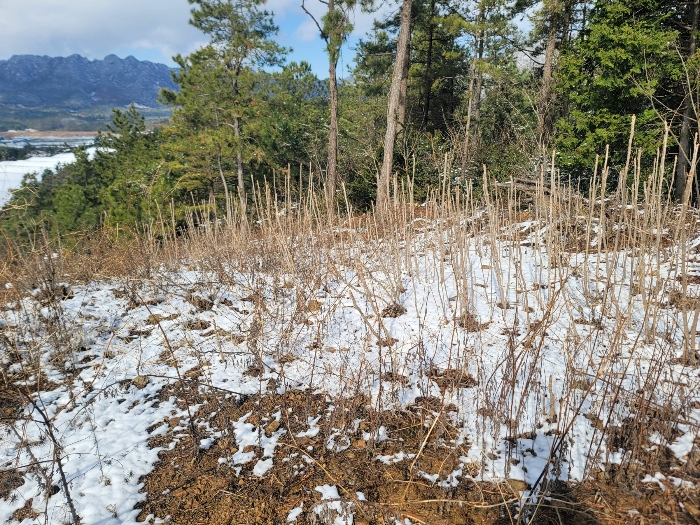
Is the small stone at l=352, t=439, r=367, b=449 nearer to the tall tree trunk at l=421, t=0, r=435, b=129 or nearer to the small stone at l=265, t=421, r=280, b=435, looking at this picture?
the small stone at l=265, t=421, r=280, b=435

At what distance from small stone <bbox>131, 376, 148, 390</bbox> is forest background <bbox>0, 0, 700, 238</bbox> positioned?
144cm

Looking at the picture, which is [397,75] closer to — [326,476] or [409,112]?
[326,476]

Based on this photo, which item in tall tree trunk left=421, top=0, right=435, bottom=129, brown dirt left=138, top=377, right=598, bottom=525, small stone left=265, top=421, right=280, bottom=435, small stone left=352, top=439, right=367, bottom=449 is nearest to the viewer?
brown dirt left=138, top=377, right=598, bottom=525

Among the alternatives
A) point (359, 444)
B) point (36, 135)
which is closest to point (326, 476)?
point (359, 444)

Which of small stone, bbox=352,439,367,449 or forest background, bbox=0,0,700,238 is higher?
forest background, bbox=0,0,700,238

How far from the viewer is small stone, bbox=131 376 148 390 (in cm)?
293

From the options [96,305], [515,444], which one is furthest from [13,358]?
[515,444]

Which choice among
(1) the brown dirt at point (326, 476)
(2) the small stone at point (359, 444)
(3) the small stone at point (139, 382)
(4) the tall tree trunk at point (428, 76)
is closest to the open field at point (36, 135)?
(3) the small stone at point (139, 382)

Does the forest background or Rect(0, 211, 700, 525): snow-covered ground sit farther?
the forest background

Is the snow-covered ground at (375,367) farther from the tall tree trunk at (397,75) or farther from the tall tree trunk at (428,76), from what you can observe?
the tall tree trunk at (428,76)

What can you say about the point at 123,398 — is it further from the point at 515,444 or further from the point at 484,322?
the point at 484,322

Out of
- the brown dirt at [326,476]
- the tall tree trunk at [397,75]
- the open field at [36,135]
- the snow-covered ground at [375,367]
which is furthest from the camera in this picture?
the open field at [36,135]

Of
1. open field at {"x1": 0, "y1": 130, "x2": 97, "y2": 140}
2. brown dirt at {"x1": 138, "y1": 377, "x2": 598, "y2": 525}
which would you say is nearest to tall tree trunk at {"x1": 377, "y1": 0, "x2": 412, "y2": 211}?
brown dirt at {"x1": 138, "y1": 377, "x2": 598, "y2": 525}

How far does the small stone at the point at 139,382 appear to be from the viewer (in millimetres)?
2926
